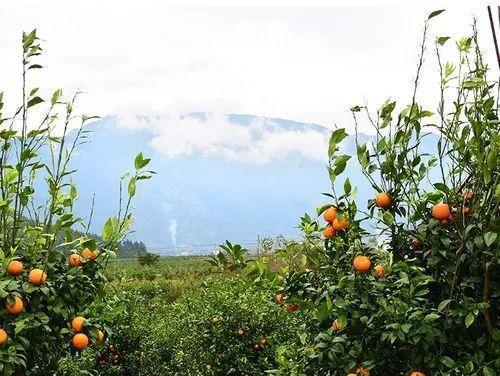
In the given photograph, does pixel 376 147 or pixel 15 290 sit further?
pixel 15 290

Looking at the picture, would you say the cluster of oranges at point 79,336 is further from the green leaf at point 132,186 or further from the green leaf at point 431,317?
the green leaf at point 431,317

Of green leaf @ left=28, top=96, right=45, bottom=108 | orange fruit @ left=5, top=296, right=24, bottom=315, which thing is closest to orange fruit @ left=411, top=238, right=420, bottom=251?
orange fruit @ left=5, top=296, right=24, bottom=315

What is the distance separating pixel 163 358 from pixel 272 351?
1467 mm

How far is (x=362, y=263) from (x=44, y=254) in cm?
148

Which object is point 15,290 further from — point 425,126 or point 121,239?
point 425,126

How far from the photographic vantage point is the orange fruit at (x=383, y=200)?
2.32m

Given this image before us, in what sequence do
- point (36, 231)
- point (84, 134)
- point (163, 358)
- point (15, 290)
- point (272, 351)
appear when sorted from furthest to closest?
point (163, 358) < point (272, 351) < point (84, 134) < point (36, 231) < point (15, 290)

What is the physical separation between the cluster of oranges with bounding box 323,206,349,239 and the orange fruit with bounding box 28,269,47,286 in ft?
3.94

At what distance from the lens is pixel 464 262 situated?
212cm

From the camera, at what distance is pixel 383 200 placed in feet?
7.60

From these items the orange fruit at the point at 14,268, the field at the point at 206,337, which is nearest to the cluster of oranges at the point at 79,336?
the orange fruit at the point at 14,268

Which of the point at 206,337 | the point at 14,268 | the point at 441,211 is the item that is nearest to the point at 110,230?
the point at 14,268

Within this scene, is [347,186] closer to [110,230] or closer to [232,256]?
[232,256]

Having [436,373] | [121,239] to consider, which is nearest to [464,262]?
[436,373]
